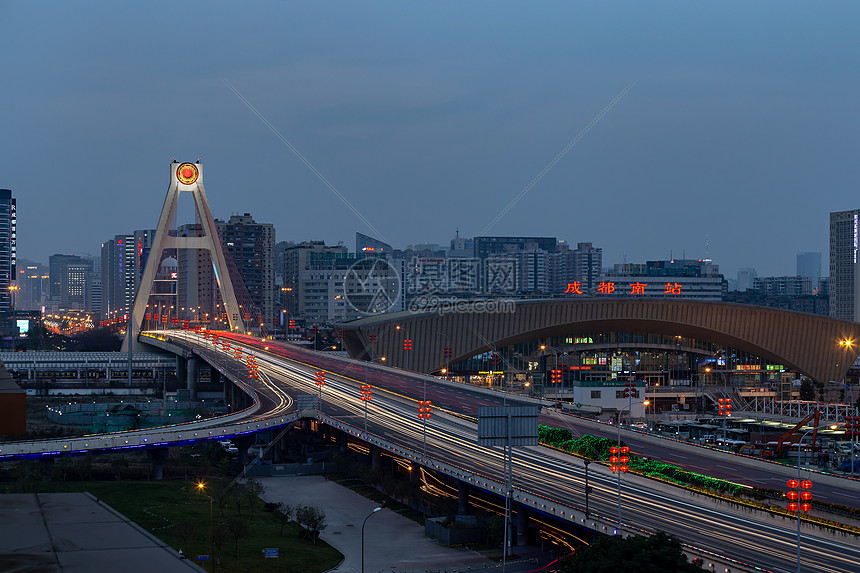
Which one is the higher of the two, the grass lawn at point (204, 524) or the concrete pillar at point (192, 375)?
the concrete pillar at point (192, 375)

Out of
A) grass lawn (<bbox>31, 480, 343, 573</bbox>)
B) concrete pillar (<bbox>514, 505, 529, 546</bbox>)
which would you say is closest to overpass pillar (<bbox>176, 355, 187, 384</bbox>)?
grass lawn (<bbox>31, 480, 343, 573</bbox>)

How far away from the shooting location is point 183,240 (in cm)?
14662

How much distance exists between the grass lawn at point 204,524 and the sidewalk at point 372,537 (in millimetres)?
1565

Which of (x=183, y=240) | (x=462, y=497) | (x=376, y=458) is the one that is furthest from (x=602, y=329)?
(x=462, y=497)

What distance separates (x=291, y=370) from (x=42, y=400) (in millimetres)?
32298

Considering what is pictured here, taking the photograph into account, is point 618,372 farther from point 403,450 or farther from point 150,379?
point 403,450

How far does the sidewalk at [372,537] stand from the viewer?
45438 mm

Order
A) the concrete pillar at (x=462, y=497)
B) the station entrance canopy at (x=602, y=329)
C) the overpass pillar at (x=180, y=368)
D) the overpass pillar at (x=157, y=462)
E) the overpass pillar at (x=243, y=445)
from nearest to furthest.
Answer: the concrete pillar at (x=462, y=497)
the overpass pillar at (x=157, y=462)
the overpass pillar at (x=243, y=445)
the station entrance canopy at (x=602, y=329)
the overpass pillar at (x=180, y=368)

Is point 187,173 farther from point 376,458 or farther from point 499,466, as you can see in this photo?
point 499,466

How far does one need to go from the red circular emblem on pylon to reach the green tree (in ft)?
406

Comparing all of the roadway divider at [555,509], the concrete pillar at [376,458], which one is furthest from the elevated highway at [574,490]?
the concrete pillar at [376,458]

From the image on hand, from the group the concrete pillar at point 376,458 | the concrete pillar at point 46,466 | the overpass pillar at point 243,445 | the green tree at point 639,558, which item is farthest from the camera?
the overpass pillar at point 243,445

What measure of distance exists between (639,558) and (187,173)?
415 ft

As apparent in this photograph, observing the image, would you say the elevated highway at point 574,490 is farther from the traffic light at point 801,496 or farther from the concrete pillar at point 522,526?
the traffic light at point 801,496
